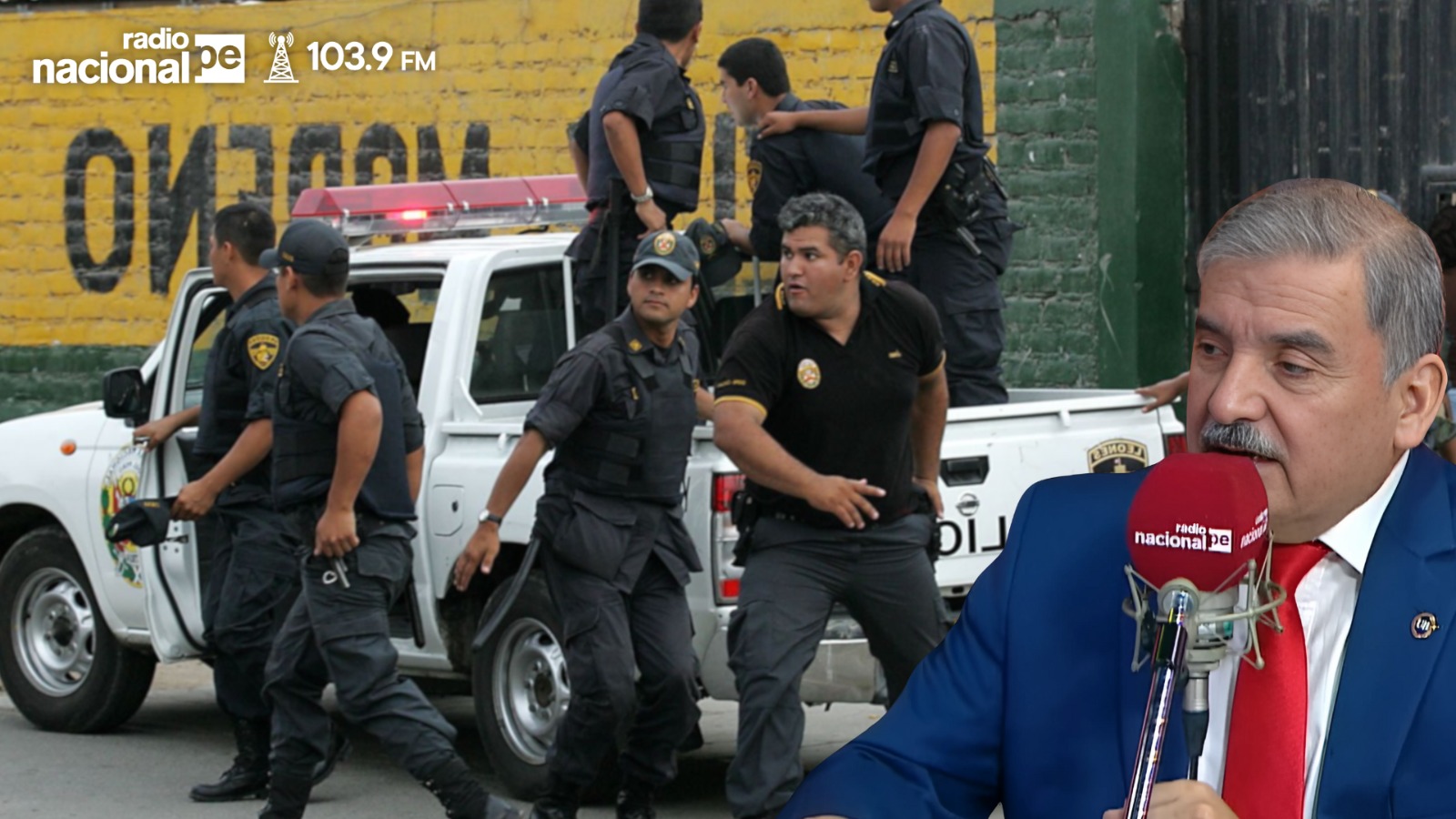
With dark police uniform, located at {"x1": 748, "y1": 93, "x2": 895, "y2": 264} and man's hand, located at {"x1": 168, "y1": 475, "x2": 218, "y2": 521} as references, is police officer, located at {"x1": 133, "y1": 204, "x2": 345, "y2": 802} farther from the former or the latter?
dark police uniform, located at {"x1": 748, "y1": 93, "x2": 895, "y2": 264}

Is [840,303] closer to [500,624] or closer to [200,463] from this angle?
[500,624]

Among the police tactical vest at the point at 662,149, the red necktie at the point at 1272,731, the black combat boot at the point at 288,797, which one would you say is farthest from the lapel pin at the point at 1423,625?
the police tactical vest at the point at 662,149

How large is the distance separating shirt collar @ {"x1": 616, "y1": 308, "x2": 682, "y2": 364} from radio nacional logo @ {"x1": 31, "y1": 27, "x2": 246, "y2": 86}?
30.4 feet

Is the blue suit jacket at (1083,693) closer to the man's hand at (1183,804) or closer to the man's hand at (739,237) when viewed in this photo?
the man's hand at (1183,804)

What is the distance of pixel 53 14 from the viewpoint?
16391 mm

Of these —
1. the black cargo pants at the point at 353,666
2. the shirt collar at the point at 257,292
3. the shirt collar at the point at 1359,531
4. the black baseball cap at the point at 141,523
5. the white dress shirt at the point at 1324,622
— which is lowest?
the black cargo pants at the point at 353,666

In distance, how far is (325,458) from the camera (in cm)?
711

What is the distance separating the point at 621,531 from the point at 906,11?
2.38m

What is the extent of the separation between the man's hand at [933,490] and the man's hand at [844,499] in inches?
16.2

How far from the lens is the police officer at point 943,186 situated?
7.76 m

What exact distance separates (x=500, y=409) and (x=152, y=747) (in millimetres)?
2183

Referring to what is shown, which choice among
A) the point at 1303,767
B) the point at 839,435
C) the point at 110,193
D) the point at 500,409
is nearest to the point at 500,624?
the point at 500,409

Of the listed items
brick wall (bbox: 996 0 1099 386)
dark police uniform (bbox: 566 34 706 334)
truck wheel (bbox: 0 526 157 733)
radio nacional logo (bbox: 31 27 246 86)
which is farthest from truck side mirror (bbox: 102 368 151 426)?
radio nacional logo (bbox: 31 27 246 86)

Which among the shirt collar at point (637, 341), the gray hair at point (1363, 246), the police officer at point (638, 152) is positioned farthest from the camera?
the police officer at point (638, 152)
